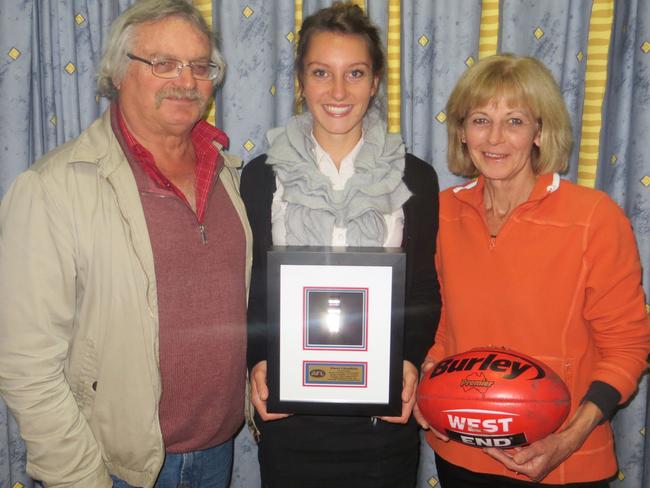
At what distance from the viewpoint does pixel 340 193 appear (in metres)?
1.59

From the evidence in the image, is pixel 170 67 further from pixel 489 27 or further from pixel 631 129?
pixel 631 129

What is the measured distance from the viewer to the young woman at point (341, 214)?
5.03ft

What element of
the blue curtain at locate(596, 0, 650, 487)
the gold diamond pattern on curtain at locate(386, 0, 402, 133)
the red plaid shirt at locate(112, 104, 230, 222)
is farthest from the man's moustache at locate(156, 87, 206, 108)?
the blue curtain at locate(596, 0, 650, 487)

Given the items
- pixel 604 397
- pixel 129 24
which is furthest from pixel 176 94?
pixel 604 397

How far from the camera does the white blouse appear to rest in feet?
5.14

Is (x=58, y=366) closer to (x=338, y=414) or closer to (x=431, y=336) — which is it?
(x=338, y=414)

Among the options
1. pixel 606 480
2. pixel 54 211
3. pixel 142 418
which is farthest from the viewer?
pixel 606 480

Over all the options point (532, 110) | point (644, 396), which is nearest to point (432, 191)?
point (532, 110)

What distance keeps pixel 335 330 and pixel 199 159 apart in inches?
24.4

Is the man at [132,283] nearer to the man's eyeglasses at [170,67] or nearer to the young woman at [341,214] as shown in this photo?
the man's eyeglasses at [170,67]

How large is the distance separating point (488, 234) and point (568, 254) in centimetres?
21

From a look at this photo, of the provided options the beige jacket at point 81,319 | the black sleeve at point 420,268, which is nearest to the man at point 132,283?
the beige jacket at point 81,319

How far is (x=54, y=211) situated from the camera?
50.4 inches

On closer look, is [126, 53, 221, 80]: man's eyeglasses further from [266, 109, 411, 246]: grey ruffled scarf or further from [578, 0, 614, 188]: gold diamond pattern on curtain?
[578, 0, 614, 188]: gold diamond pattern on curtain
